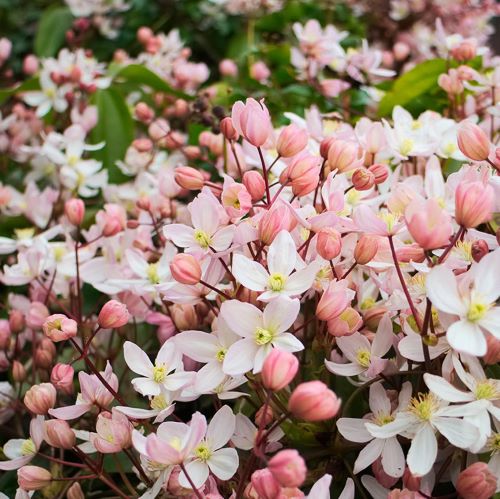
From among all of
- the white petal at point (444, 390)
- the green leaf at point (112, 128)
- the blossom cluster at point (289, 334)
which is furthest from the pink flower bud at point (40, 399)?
the green leaf at point (112, 128)

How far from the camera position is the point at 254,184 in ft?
1.25

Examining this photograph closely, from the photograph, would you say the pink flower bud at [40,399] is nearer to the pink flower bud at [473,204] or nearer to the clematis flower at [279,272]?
the clematis flower at [279,272]

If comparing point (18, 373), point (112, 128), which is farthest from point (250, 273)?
point (112, 128)

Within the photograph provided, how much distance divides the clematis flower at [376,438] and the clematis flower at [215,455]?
57mm

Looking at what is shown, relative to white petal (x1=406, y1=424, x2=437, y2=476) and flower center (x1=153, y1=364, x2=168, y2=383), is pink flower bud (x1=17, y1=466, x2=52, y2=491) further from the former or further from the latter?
white petal (x1=406, y1=424, x2=437, y2=476)

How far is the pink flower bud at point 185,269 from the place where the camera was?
350mm

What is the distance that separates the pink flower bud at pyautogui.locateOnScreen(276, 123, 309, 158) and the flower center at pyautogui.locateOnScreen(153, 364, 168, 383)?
15cm

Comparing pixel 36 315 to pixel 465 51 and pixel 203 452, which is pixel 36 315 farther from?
pixel 465 51

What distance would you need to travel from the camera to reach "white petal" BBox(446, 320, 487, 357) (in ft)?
0.97

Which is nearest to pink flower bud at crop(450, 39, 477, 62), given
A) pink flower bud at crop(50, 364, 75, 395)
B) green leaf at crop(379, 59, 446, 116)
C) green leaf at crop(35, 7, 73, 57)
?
green leaf at crop(379, 59, 446, 116)

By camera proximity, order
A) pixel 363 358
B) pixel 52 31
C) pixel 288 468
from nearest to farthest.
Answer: pixel 288 468
pixel 363 358
pixel 52 31

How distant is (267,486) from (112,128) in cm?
60

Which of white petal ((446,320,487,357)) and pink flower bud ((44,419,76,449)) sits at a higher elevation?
white petal ((446,320,487,357))

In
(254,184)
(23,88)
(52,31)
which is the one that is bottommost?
(52,31)
